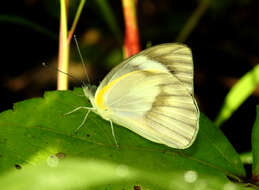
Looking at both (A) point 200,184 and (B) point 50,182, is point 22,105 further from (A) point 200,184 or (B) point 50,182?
(A) point 200,184

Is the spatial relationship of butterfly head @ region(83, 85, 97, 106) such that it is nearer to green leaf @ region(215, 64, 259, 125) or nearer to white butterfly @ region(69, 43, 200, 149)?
white butterfly @ region(69, 43, 200, 149)

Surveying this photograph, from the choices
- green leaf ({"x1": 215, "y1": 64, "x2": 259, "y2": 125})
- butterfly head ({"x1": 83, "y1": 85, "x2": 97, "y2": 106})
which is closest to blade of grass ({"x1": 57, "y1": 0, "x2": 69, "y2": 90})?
butterfly head ({"x1": 83, "y1": 85, "x2": 97, "y2": 106})

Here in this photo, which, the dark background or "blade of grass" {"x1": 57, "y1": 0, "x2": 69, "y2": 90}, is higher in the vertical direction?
the dark background

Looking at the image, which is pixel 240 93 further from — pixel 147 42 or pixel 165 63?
pixel 147 42

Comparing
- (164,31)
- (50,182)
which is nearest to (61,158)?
(50,182)

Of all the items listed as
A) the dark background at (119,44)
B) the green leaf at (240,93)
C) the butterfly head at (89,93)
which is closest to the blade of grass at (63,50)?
the butterfly head at (89,93)

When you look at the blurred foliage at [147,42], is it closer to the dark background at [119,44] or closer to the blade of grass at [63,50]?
the dark background at [119,44]
